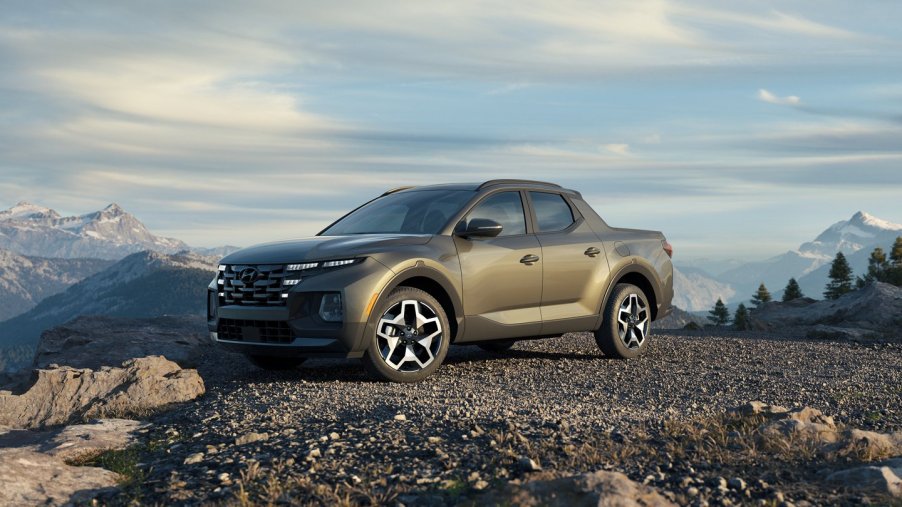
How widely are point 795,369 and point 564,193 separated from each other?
3.69m

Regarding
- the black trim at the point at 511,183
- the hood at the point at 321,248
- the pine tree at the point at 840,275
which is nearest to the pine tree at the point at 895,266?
the pine tree at the point at 840,275

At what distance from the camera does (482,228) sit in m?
8.31

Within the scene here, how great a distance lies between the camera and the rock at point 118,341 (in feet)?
35.4

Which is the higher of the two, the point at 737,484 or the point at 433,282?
the point at 433,282

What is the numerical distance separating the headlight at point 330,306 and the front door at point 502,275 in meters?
1.44

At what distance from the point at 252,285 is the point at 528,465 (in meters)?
4.47

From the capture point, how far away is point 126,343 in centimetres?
1130

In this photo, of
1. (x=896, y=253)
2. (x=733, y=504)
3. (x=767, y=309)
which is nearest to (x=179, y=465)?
(x=733, y=504)

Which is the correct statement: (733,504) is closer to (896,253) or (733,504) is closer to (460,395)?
(460,395)

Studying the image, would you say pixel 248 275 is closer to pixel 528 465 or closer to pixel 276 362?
pixel 276 362

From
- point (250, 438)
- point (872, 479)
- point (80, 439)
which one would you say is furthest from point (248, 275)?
point (872, 479)

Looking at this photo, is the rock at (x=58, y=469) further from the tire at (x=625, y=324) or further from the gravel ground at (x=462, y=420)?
the tire at (x=625, y=324)

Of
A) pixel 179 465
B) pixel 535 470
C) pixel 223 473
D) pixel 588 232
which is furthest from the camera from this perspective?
pixel 588 232

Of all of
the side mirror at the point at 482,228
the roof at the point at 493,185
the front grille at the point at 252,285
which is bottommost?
the front grille at the point at 252,285
